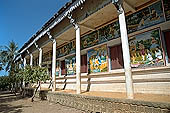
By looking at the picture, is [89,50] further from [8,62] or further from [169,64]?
[8,62]

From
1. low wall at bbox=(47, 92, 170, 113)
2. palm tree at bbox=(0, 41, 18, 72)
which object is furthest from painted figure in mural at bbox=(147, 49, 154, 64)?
palm tree at bbox=(0, 41, 18, 72)

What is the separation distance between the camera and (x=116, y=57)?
7.38 metres

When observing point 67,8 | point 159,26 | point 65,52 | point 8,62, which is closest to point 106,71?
point 159,26

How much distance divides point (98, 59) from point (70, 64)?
3.57 m

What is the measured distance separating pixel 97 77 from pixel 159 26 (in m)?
4.56

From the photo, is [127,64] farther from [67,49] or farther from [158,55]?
[67,49]

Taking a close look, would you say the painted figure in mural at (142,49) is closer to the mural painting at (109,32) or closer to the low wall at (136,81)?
the low wall at (136,81)

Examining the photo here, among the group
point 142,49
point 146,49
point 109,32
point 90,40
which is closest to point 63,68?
point 90,40

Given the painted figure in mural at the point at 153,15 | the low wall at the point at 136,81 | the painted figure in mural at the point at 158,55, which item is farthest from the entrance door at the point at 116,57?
the painted figure in mural at the point at 153,15

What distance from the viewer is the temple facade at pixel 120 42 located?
5.31 metres

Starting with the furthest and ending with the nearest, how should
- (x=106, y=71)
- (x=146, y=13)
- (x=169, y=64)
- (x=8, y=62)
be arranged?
1. (x=8, y=62)
2. (x=106, y=71)
3. (x=146, y=13)
4. (x=169, y=64)

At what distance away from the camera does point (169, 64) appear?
5227mm

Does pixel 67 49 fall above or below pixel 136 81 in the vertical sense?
above

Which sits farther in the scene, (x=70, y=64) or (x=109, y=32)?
Result: (x=70, y=64)
